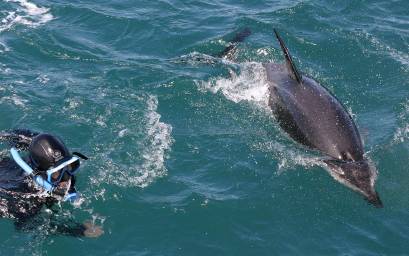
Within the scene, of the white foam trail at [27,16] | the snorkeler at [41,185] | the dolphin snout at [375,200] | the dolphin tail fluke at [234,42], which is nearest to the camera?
the snorkeler at [41,185]

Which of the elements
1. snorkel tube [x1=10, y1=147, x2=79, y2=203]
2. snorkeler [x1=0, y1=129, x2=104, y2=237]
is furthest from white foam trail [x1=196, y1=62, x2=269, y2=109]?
snorkel tube [x1=10, y1=147, x2=79, y2=203]

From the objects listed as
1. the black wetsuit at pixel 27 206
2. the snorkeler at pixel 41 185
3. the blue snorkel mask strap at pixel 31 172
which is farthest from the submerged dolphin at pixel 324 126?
the blue snorkel mask strap at pixel 31 172

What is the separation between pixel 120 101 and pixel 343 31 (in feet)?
29.6

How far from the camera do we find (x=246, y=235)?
39.9ft

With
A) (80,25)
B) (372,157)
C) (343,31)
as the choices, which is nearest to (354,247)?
(372,157)

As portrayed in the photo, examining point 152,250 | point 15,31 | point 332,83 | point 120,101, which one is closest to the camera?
point 152,250

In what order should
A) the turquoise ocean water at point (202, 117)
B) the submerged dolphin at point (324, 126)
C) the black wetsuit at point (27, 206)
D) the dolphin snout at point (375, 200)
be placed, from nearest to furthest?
1. the black wetsuit at point (27, 206)
2. the turquoise ocean water at point (202, 117)
3. the dolphin snout at point (375, 200)
4. the submerged dolphin at point (324, 126)

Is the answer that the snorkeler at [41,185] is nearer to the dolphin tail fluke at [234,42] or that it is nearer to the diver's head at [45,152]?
the diver's head at [45,152]

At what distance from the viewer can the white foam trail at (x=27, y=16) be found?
20.4 meters

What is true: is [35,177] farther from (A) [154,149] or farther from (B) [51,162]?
(A) [154,149]

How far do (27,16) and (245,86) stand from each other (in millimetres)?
8903

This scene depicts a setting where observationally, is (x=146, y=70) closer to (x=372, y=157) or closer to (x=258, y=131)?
(x=258, y=131)

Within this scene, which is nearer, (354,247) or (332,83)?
(354,247)

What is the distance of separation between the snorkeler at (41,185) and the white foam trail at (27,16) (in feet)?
31.1
